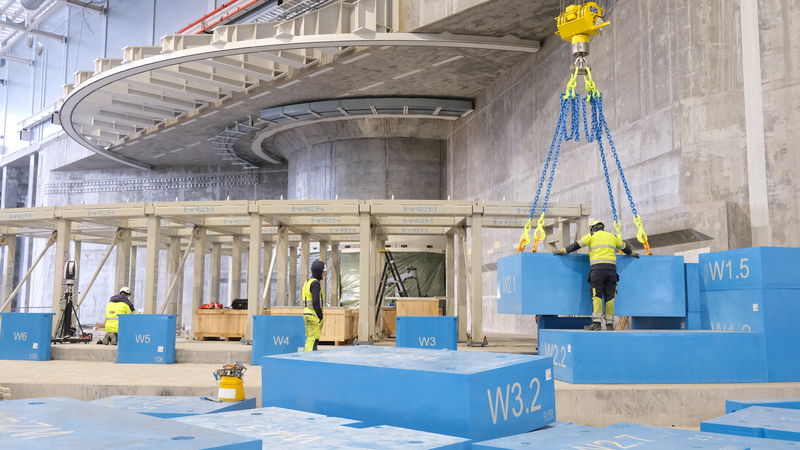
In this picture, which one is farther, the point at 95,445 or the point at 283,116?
the point at 283,116

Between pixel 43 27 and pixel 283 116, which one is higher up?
pixel 43 27

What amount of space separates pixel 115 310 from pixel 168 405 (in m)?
13.2

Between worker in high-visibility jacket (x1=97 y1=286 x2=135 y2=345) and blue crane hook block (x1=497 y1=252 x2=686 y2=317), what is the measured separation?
10.6 m

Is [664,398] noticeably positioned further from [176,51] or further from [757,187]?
[176,51]

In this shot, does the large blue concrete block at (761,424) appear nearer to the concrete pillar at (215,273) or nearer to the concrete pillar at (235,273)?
the concrete pillar at (235,273)

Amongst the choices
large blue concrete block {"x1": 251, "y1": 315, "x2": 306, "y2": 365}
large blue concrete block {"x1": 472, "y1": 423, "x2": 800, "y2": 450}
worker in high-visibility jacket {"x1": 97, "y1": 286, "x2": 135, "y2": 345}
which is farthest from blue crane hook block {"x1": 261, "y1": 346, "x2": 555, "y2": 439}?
worker in high-visibility jacket {"x1": 97, "y1": 286, "x2": 135, "y2": 345}

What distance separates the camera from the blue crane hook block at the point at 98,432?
1772 mm

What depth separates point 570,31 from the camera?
38.8 feet

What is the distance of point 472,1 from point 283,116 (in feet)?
39.3

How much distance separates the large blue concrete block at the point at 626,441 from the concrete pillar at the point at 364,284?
13570mm

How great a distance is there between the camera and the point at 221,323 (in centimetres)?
2003

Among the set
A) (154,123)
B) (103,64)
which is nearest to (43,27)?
(154,123)

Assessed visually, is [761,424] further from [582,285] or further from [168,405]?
[582,285]

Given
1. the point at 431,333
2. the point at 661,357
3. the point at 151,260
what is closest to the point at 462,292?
the point at 431,333
